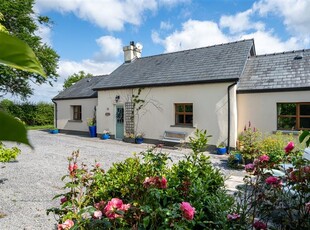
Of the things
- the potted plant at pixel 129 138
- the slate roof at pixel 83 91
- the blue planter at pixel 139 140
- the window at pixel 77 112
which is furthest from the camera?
the window at pixel 77 112

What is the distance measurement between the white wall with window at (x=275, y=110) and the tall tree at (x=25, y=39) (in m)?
15.2

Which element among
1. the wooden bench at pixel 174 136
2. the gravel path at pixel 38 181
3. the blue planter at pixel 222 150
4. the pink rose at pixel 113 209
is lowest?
the gravel path at pixel 38 181

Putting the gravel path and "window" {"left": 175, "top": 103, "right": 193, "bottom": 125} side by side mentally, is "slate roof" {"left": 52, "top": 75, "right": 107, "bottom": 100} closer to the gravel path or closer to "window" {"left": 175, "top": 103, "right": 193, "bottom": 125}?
the gravel path

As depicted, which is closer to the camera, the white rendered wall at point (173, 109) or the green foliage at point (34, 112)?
the white rendered wall at point (173, 109)

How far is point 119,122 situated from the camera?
15750mm

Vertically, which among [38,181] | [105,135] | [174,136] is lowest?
[38,181]

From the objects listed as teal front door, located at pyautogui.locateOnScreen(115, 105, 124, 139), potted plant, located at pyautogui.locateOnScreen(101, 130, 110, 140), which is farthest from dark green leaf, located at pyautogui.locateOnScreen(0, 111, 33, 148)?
potted plant, located at pyautogui.locateOnScreen(101, 130, 110, 140)

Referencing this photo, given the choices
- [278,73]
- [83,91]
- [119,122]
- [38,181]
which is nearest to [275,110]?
[278,73]

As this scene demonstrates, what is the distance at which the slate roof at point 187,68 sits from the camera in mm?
12023

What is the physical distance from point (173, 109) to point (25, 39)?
14.3 meters

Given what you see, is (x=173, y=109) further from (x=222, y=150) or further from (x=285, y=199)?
(x=285, y=199)

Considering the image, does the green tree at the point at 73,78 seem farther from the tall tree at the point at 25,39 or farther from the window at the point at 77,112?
the window at the point at 77,112

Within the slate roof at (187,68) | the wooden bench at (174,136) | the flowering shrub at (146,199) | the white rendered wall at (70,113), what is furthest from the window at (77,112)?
the flowering shrub at (146,199)

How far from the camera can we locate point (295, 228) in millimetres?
2586
